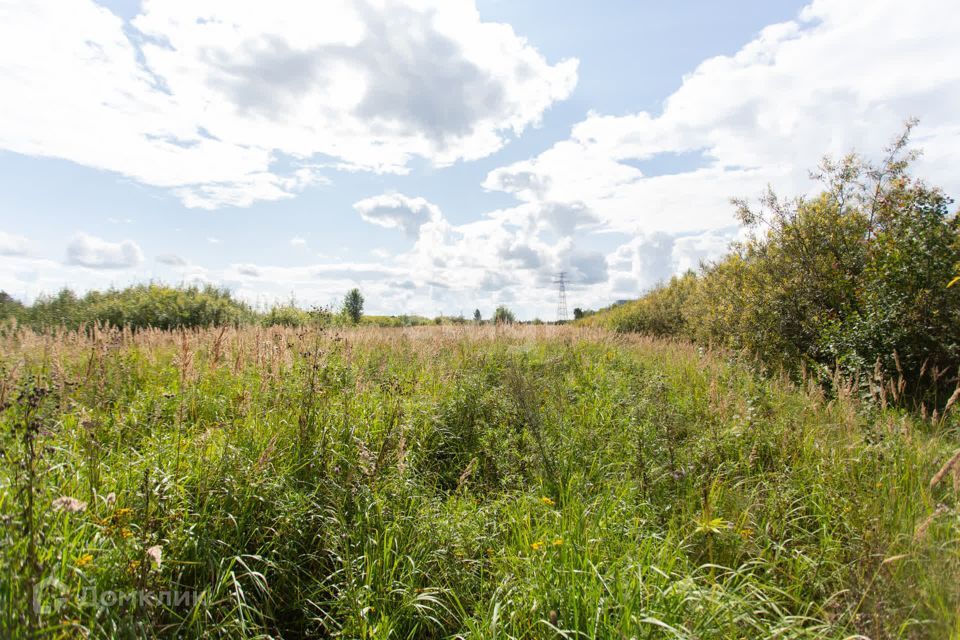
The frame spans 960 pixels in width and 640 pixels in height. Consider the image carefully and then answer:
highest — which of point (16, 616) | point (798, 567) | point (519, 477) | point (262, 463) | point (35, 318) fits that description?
point (35, 318)

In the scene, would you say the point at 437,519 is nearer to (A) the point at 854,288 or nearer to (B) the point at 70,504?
(B) the point at 70,504

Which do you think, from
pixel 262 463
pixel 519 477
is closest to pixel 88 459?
pixel 262 463

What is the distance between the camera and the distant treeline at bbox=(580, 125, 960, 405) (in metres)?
7.17

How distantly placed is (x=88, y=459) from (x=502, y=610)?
2.74 metres

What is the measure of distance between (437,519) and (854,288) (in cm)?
925

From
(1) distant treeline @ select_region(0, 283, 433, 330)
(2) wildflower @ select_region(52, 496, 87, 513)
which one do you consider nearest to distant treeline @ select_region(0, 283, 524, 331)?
(1) distant treeline @ select_region(0, 283, 433, 330)

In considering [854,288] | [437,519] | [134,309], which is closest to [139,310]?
[134,309]

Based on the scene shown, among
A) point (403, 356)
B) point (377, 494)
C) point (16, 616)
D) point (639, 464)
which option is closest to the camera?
point (16, 616)

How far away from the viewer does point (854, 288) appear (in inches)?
341

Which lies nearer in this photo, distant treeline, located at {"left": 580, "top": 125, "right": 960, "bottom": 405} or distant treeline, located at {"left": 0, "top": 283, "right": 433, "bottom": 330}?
distant treeline, located at {"left": 580, "top": 125, "right": 960, "bottom": 405}

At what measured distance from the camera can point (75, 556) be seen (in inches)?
89.2

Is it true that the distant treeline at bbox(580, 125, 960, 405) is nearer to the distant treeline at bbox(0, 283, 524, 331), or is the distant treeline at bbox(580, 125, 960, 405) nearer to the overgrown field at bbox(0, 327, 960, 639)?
the overgrown field at bbox(0, 327, 960, 639)

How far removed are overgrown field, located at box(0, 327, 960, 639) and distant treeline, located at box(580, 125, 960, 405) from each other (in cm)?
281

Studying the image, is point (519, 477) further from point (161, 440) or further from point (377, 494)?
Result: point (161, 440)
